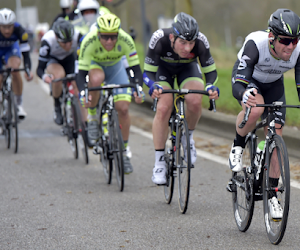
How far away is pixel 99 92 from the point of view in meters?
7.75

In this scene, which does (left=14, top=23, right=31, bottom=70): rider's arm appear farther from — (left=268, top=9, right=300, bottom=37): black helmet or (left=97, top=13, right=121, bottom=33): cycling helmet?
(left=268, top=9, right=300, bottom=37): black helmet

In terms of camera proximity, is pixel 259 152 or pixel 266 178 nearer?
pixel 266 178

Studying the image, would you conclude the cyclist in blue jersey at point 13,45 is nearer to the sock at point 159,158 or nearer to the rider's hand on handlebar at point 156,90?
the sock at point 159,158

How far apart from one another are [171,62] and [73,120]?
2967 millimetres

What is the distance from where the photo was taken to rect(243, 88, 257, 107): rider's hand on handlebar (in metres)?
4.09

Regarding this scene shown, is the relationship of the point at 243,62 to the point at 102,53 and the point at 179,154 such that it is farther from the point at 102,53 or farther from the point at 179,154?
the point at 102,53

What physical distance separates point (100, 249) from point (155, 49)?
2278 mm

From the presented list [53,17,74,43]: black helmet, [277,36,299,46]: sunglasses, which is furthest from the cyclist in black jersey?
[53,17,74,43]: black helmet

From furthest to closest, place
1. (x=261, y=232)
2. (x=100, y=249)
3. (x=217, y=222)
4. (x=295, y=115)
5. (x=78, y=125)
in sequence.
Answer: (x=295, y=115) < (x=78, y=125) < (x=217, y=222) < (x=261, y=232) < (x=100, y=249)

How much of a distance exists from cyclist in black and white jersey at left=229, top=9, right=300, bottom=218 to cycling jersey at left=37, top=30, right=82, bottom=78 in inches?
189

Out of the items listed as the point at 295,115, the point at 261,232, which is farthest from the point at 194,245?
the point at 295,115

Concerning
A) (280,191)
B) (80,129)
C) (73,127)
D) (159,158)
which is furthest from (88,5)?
(280,191)

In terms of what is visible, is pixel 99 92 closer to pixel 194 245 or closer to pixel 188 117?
pixel 188 117

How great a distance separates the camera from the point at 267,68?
14.9ft
